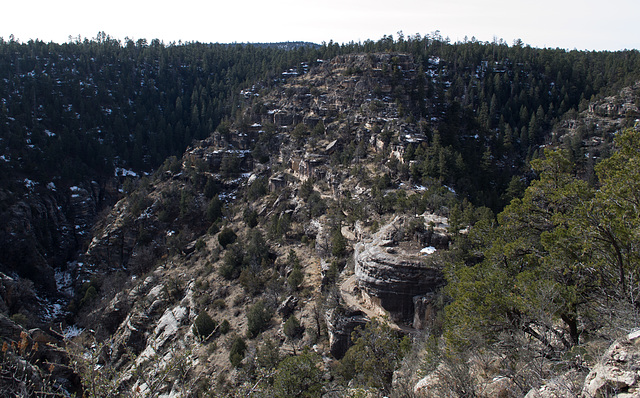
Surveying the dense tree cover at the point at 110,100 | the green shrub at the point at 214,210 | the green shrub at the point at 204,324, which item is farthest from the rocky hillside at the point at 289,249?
the dense tree cover at the point at 110,100

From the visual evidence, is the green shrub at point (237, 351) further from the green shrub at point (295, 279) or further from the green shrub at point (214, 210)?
the green shrub at point (214, 210)

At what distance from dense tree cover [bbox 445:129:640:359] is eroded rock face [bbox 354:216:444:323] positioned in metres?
11.6

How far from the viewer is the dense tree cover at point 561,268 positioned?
39.5 feet

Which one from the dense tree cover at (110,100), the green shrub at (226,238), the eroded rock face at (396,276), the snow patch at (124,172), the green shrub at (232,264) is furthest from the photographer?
the snow patch at (124,172)

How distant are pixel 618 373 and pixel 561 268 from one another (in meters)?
6.08

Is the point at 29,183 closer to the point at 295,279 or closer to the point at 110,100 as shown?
the point at 110,100

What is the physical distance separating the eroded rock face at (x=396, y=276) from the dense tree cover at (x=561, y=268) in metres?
11.6

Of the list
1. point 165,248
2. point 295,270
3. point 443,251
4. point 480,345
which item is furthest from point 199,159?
point 480,345

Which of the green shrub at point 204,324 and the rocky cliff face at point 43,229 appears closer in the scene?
the green shrub at point 204,324

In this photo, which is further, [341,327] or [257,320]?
[257,320]

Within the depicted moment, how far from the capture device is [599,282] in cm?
1331

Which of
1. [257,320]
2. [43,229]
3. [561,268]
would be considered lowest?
[43,229]

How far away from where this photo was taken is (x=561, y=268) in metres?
13.9

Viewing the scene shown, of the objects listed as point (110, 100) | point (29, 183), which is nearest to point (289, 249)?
point (29, 183)
